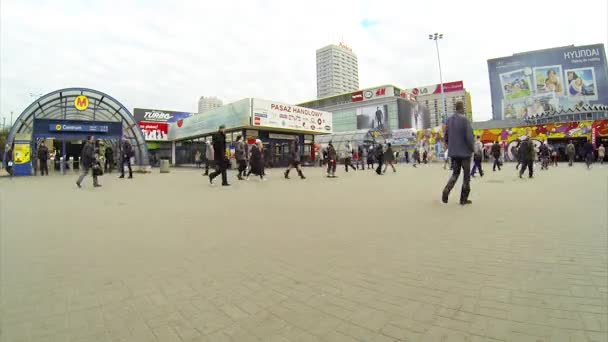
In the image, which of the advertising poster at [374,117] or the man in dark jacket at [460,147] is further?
the advertising poster at [374,117]

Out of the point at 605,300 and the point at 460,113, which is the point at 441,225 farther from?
the point at 460,113

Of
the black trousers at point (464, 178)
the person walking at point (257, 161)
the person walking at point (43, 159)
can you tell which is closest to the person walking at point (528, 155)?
the black trousers at point (464, 178)

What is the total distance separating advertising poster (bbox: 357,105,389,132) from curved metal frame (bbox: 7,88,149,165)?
78870mm

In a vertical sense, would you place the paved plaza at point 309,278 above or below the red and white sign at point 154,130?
below

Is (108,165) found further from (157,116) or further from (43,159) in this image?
(157,116)

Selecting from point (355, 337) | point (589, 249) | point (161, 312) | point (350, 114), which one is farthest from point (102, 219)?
point (350, 114)

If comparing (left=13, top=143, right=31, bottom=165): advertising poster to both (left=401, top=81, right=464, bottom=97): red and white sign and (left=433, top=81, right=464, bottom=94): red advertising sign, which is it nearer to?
(left=401, top=81, right=464, bottom=97): red and white sign

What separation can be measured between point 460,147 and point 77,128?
22.7 m

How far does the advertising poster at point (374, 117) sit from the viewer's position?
93794 mm

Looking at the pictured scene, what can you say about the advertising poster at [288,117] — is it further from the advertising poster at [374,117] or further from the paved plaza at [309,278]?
the advertising poster at [374,117]

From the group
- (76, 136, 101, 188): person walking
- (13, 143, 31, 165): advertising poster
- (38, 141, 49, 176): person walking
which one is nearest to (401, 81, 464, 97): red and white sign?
(38, 141, 49, 176): person walking

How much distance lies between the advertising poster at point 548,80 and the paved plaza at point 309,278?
55931 mm

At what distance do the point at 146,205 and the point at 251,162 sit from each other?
20.4ft

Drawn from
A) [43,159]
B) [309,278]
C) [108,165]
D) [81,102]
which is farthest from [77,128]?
[309,278]
